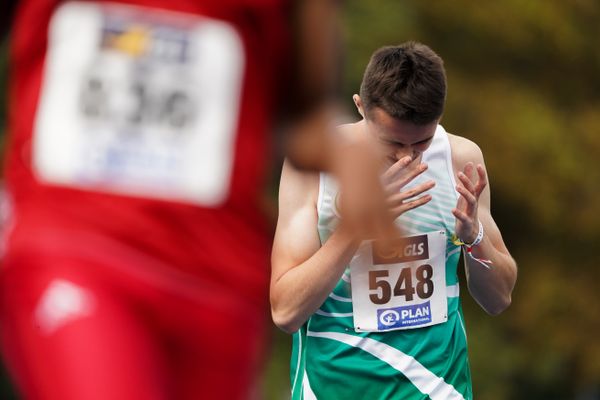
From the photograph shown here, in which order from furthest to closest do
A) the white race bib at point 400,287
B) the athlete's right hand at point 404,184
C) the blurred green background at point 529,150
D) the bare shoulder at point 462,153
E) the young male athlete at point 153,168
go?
1. the blurred green background at point 529,150
2. the bare shoulder at point 462,153
3. the white race bib at point 400,287
4. the athlete's right hand at point 404,184
5. the young male athlete at point 153,168

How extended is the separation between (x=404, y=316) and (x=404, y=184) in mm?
554

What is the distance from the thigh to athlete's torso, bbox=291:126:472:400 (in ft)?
5.82

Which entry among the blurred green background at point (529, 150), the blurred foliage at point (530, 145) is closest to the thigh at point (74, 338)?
the blurred foliage at point (530, 145)

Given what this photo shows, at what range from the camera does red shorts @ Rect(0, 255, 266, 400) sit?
11.8ft

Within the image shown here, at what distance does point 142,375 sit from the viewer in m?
3.64

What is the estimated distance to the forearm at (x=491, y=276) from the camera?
18.0ft

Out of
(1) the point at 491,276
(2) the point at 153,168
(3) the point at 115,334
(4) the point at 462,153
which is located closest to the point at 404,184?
(4) the point at 462,153

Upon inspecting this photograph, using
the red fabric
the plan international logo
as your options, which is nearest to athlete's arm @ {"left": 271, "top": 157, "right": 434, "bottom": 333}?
the plan international logo

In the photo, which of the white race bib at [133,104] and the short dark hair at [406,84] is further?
the short dark hair at [406,84]

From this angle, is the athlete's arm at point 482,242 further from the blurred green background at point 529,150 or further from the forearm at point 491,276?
the blurred green background at point 529,150

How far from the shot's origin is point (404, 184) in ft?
16.8

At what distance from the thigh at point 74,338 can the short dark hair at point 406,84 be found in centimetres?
185

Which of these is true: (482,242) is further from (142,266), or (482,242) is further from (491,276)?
(142,266)

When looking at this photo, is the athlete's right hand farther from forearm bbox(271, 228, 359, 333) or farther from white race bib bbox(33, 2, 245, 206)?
white race bib bbox(33, 2, 245, 206)
